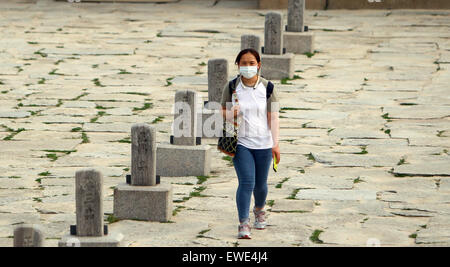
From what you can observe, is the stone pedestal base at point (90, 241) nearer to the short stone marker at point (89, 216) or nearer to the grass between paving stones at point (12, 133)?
the short stone marker at point (89, 216)

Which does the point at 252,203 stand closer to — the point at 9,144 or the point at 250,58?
the point at 250,58

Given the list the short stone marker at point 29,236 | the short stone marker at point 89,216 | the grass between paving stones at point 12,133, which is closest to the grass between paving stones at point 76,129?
the grass between paving stones at point 12,133

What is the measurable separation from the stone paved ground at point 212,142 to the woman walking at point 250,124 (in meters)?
0.36

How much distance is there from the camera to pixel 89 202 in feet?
19.9

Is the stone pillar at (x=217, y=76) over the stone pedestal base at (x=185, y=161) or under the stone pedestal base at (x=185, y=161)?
over

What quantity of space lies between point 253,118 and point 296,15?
8.16 m

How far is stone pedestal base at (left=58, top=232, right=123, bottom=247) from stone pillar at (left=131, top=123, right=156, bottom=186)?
1222 millimetres

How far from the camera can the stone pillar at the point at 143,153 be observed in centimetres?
720

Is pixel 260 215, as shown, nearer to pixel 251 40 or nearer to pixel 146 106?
pixel 251 40

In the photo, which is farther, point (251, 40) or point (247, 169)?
point (251, 40)

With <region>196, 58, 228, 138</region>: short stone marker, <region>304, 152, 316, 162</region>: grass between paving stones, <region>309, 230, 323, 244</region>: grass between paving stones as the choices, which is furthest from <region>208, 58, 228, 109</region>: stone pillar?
<region>309, 230, 323, 244</region>: grass between paving stones

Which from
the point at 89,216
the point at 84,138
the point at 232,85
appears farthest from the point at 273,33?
the point at 89,216

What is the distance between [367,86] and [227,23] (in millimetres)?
5625

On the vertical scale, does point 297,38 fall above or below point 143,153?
above
